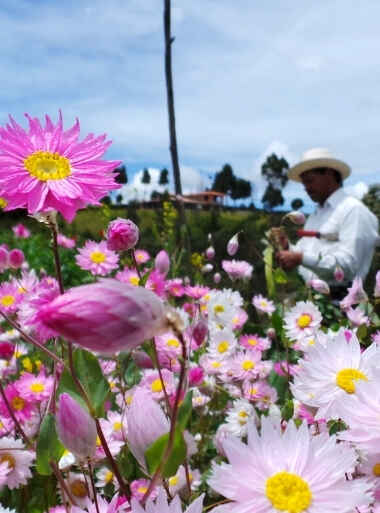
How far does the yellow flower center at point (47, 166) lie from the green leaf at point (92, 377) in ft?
0.59

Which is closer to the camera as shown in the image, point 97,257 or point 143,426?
point 143,426

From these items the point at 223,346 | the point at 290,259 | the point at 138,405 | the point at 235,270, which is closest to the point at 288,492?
the point at 138,405

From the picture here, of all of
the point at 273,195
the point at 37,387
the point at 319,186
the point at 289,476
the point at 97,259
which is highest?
A: the point at 273,195

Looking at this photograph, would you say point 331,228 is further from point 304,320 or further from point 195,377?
point 195,377

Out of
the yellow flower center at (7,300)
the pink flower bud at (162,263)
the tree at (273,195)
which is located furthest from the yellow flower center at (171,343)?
the tree at (273,195)

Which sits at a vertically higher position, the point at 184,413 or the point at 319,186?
the point at 319,186

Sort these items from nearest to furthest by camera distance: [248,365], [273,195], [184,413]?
[184,413]
[248,365]
[273,195]

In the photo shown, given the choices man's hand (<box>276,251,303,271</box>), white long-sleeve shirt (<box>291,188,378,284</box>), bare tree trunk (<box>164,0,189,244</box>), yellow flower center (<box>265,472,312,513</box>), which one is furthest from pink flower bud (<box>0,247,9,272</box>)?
white long-sleeve shirt (<box>291,188,378,284</box>)

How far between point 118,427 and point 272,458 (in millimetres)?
542

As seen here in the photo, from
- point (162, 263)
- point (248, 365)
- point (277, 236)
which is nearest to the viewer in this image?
point (162, 263)

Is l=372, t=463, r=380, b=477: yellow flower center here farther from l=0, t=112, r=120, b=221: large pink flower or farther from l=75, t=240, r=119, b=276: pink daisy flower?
l=75, t=240, r=119, b=276: pink daisy flower

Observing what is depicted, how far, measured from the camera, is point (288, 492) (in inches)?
13.2

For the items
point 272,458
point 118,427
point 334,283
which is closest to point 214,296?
point 118,427

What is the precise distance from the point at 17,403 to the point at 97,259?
1.62 feet
